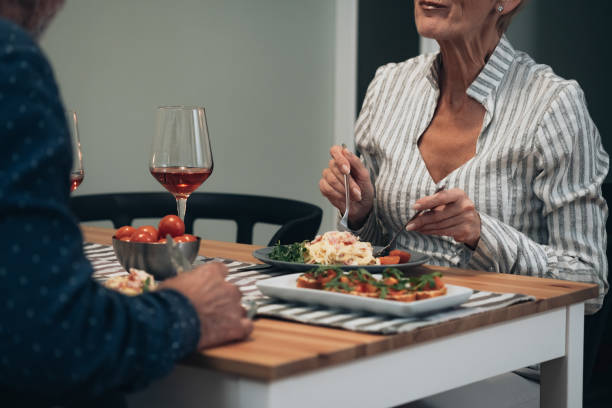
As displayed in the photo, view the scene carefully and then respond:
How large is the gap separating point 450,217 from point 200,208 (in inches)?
42.8

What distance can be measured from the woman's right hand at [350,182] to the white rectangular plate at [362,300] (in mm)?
603

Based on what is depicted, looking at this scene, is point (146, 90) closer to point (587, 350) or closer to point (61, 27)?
point (61, 27)

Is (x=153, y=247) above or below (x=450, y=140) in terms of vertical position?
below

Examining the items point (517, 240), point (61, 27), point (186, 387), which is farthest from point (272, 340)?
point (61, 27)

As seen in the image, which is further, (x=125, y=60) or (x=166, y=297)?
(x=125, y=60)

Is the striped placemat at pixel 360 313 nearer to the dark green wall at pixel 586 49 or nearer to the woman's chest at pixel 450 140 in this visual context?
the woman's chest at pixel 450 140

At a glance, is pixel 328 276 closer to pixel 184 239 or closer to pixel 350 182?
pixel 184 239

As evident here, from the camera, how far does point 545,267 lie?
5.62 feet

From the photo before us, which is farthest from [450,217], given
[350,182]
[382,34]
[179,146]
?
[382,34]

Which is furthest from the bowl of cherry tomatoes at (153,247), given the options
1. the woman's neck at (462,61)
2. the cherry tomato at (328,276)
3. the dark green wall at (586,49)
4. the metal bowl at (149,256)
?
the dark green wall at (586,49)

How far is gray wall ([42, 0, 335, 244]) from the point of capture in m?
3.23

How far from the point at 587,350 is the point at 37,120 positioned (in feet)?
4.18

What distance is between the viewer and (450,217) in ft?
5.22

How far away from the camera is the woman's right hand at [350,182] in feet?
5.81
